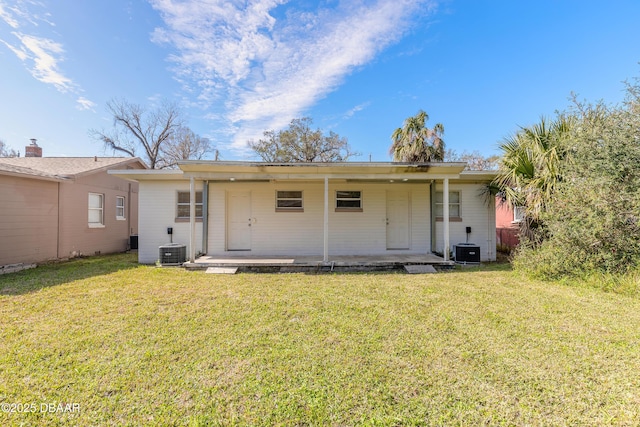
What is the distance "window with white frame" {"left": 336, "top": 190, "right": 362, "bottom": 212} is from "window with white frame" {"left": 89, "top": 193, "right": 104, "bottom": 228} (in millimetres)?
9697

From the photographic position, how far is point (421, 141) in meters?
13.0

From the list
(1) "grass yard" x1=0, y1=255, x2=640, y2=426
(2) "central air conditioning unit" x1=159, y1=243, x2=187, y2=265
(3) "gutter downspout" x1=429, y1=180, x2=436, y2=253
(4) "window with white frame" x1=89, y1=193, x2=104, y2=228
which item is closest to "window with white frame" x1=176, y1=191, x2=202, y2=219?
(2) "central air conditioning unit" x1=159, y1=243, x2=187, y2=265

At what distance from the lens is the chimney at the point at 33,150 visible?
13.3 meters

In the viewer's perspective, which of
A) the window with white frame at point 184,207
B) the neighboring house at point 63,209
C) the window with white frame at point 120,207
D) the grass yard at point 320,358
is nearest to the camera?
the grass yard at point 320,358

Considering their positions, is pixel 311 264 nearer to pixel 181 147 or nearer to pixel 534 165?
pixel 534 165

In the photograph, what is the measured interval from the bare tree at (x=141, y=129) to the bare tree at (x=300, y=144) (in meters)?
8.58

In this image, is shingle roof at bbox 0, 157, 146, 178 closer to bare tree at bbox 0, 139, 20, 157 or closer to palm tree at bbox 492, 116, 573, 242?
palm tree at bbox 492, 116, 573, 242

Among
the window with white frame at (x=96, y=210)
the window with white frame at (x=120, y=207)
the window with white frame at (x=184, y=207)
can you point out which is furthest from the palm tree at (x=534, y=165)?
the window with white frame at (x=120, y=207)

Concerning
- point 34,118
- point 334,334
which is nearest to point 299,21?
point 334,334

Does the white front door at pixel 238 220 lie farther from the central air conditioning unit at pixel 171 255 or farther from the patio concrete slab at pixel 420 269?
the patio concrete slab at pixel 420 269

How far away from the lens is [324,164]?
280 inches

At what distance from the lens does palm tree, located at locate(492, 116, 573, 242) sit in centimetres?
645

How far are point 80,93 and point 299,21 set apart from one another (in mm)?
11520

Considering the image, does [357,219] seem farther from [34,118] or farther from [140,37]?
[34,118]
